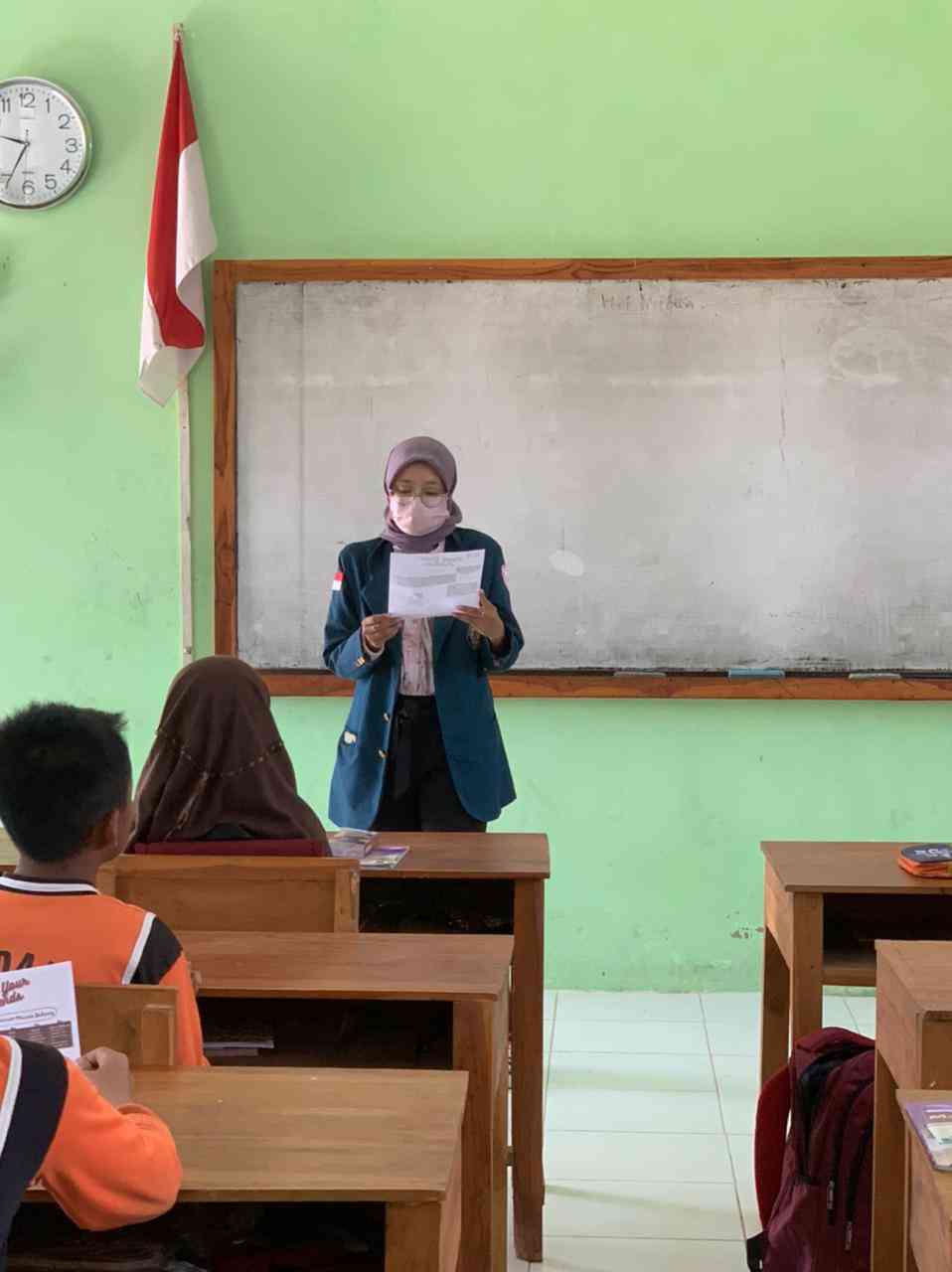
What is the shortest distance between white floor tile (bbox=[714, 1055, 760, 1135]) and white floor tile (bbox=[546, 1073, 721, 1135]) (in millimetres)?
31

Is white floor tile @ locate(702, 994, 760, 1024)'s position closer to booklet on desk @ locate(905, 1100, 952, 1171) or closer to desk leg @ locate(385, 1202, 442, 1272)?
booklet on desk @ locate(905, 1100, 952, 1171)

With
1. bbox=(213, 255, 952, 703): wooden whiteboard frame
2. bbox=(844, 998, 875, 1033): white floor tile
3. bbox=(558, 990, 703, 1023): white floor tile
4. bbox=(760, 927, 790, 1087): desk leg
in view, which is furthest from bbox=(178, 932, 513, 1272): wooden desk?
bbox=(213, 255, 952, 703): wooden whiteboard frame

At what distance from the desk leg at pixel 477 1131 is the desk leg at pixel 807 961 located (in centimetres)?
88

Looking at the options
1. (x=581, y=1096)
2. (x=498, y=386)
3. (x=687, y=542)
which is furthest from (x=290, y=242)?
(x=581, y=1096)

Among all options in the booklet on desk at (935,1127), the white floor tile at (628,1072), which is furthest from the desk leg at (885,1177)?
the white floor tile at (628,1072)

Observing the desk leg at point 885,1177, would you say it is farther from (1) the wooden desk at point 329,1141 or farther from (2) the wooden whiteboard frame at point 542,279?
(2) the wooden whiteboard frame at point 542,279

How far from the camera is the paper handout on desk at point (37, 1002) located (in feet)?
5.12

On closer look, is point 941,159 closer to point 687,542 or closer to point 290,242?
point 687,542

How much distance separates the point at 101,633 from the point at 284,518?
68 centimetres

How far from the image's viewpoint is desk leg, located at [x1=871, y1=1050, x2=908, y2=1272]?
7.45 ft

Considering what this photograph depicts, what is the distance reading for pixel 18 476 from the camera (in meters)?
4.86

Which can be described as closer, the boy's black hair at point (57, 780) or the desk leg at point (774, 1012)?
the boy's black hair at point (57, 780)

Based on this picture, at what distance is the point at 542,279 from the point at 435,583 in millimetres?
1617

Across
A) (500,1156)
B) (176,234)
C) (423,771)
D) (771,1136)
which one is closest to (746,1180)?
(771,1136)
